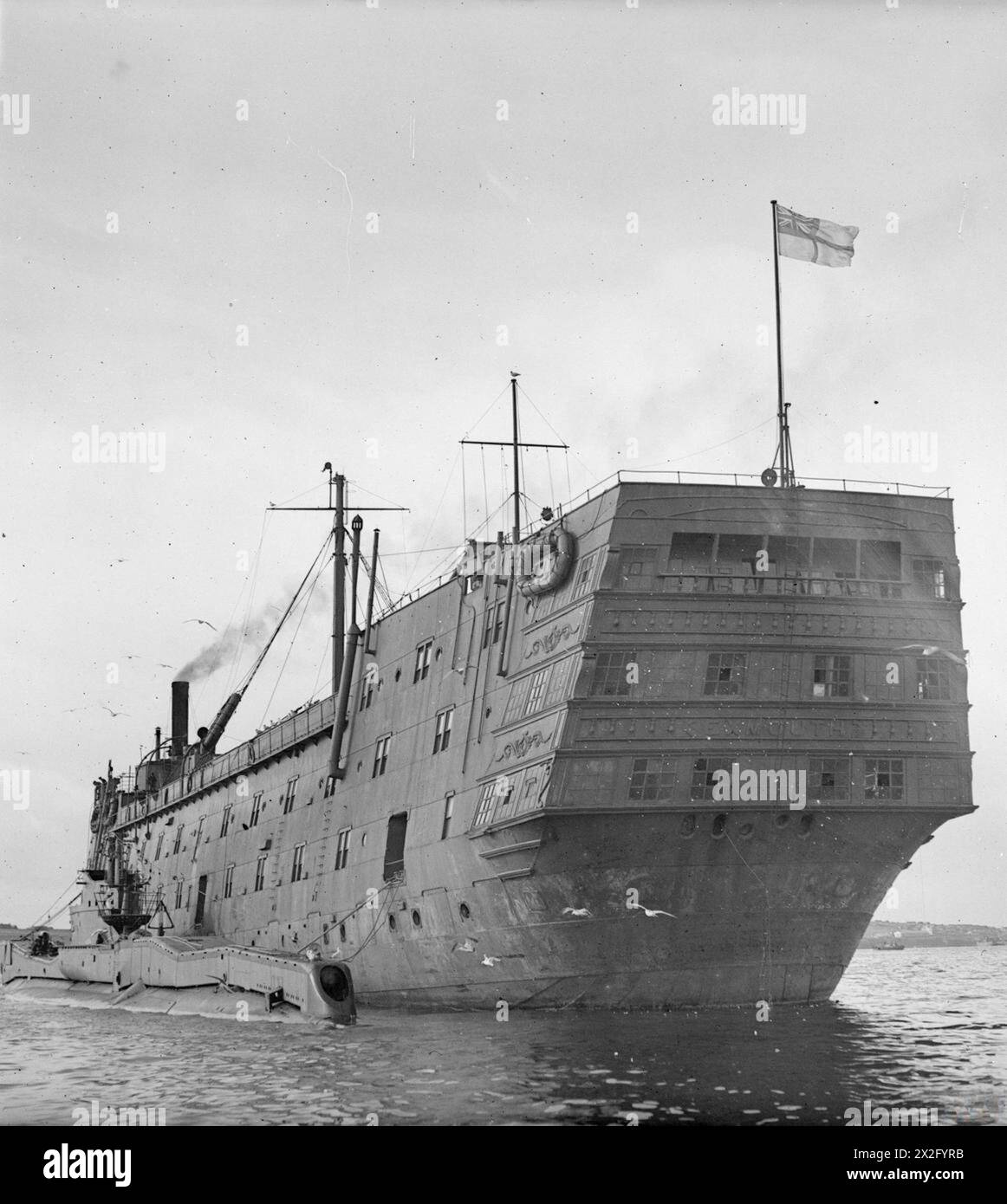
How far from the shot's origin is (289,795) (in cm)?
5209

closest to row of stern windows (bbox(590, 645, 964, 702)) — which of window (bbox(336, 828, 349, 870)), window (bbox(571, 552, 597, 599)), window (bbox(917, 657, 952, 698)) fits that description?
window (bbox(917, 657, 952, 698))

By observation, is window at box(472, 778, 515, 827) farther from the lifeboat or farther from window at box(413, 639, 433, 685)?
window at box(413, 639, 433, 685)

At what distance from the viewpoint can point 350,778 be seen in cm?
4600

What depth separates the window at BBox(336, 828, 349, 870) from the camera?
45.1m

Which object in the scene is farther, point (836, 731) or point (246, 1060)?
point (836, 731)

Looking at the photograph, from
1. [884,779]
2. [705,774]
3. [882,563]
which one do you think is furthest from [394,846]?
[882,563]

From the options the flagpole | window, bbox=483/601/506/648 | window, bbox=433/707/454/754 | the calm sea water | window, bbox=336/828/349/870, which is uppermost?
the flagpole

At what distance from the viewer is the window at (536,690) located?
1361 inches

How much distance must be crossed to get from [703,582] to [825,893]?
835cm

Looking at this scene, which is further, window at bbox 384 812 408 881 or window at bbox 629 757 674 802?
window at bbox 384 812 408 881

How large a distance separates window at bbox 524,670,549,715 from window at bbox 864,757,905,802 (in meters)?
8.10
